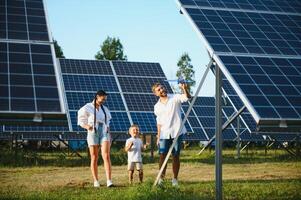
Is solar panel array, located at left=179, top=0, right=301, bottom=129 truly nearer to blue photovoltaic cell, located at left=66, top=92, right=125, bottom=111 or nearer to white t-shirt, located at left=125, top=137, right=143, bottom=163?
white t-shirt, located at left=125, top=137, right=143, bottom=163

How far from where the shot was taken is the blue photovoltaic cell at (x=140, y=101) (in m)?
19.5

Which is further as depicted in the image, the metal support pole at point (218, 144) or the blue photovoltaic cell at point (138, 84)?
the blue photovoltaic cell at point (138, 84)

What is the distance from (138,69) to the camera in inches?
906

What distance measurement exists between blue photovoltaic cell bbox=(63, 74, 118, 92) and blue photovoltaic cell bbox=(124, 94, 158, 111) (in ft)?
2.99

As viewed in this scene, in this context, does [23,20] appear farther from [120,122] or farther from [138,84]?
[138,84]

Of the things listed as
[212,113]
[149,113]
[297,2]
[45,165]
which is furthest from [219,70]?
[212,113]

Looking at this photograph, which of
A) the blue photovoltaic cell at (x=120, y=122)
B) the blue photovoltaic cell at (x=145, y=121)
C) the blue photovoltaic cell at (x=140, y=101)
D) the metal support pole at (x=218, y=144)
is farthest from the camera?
the blue photovoltaic cell at (x=140, y=101)

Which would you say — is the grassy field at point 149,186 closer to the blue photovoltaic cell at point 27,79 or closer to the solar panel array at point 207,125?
the blue photovoltaic cell at point 27,79

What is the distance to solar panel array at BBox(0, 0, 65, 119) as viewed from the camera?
6.92m

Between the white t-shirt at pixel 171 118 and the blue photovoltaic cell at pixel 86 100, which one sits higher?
the blue photovoltaic cell at pixel 86 100

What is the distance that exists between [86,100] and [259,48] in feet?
37.9

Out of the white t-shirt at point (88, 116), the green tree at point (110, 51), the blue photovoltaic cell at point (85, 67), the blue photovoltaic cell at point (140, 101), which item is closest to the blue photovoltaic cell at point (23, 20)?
the white t-shirt at point (88, 116)

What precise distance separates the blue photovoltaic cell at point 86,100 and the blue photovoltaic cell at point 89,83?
0.53 metres

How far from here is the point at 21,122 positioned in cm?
708
